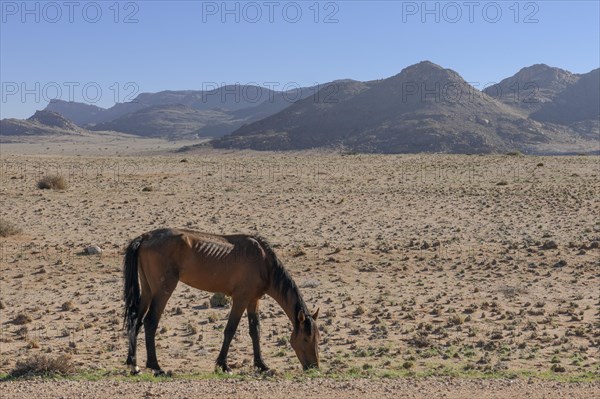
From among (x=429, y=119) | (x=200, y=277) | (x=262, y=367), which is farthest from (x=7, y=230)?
(x=429, y=119)

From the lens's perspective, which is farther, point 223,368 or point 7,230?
point 7,230

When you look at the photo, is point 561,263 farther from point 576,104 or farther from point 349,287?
point 576,104

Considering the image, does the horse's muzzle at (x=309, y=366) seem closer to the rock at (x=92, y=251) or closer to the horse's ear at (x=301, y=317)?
the horse's ear at (x=301, y=317)

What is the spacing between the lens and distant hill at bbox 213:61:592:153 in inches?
4422

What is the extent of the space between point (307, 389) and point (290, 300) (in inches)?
64.2

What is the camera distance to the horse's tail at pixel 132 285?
10969 mm

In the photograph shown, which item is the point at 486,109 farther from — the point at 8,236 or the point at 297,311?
the point at 297,311

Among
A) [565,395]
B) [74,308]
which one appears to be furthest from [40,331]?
[565,395]

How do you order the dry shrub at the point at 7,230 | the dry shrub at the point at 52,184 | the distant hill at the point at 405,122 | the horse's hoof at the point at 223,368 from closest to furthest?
the horse's hoof at the point at 223,368
the dry shrub at the point at 7,230
the dry shrub at the point at 52,184
the distant hill at the point at 405,122

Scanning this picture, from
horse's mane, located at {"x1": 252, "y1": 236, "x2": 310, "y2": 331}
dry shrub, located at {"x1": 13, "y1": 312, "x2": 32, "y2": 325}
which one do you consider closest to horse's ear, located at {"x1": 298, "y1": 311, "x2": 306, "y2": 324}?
horse's mane, located at {"x1": 252, "y1": 236, "x2": 310, "y2": 331}

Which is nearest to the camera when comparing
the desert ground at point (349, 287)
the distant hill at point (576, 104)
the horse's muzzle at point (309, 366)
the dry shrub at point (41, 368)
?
the dry shrub at point (41, 368)

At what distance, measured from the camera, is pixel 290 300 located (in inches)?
431

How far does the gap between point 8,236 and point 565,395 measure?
63.6ft

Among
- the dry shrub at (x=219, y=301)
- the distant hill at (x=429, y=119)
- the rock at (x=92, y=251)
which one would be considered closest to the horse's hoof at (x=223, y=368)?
the dry shrub at (x=219, y=301)
